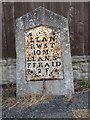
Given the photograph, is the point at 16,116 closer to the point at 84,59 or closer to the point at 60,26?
the point at 60,26

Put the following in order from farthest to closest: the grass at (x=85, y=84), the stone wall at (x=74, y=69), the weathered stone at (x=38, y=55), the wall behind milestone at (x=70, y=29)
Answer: the stone wall at (x=74, y=69)
the wall behind milestone at (x=70, y=29)
the grass at (x=85, y=84)
the weathered stone at (x=38, y=55)

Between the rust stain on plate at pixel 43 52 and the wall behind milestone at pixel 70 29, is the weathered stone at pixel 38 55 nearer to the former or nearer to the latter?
the rust stain on plate at pixel 43 52

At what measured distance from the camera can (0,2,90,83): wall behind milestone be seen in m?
6.08

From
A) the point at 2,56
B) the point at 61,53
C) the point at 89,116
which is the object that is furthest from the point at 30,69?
the point at 89,116

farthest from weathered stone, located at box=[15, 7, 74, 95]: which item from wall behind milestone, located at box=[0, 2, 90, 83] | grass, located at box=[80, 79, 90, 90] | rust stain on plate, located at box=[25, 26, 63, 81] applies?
wall behind milestone, located at box=[0, 2, 90, 83]

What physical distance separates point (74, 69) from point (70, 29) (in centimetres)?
80

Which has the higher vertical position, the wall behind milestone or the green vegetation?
the wall behind milestone

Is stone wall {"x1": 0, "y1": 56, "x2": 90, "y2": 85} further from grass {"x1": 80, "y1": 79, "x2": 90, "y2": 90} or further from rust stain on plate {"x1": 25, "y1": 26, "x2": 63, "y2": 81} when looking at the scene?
rust stain on plate {"x1": 25, "y1": 26, "x2": 63, "y2": 81}

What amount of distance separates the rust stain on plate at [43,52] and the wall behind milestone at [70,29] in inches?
35.5

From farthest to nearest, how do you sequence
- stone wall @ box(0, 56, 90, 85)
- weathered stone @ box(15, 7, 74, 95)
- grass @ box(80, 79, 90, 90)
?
1. stone wall @ box(0, 56, 90, 85)
2. grass @ box(80, 79, 90, 90)
3. weathered stone @ box(15, 7, 74, 95)

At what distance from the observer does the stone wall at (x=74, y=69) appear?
6.23 m

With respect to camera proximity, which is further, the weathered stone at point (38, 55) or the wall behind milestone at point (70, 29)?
the wall behind milestone at point (70, 29)

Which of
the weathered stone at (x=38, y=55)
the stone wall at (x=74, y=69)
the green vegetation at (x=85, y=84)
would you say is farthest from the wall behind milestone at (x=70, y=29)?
the weathered stone at (x=38, y=55)

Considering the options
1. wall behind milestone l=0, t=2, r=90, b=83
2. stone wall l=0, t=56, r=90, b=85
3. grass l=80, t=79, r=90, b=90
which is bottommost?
grass l=80, t=79, r=90, b=90
